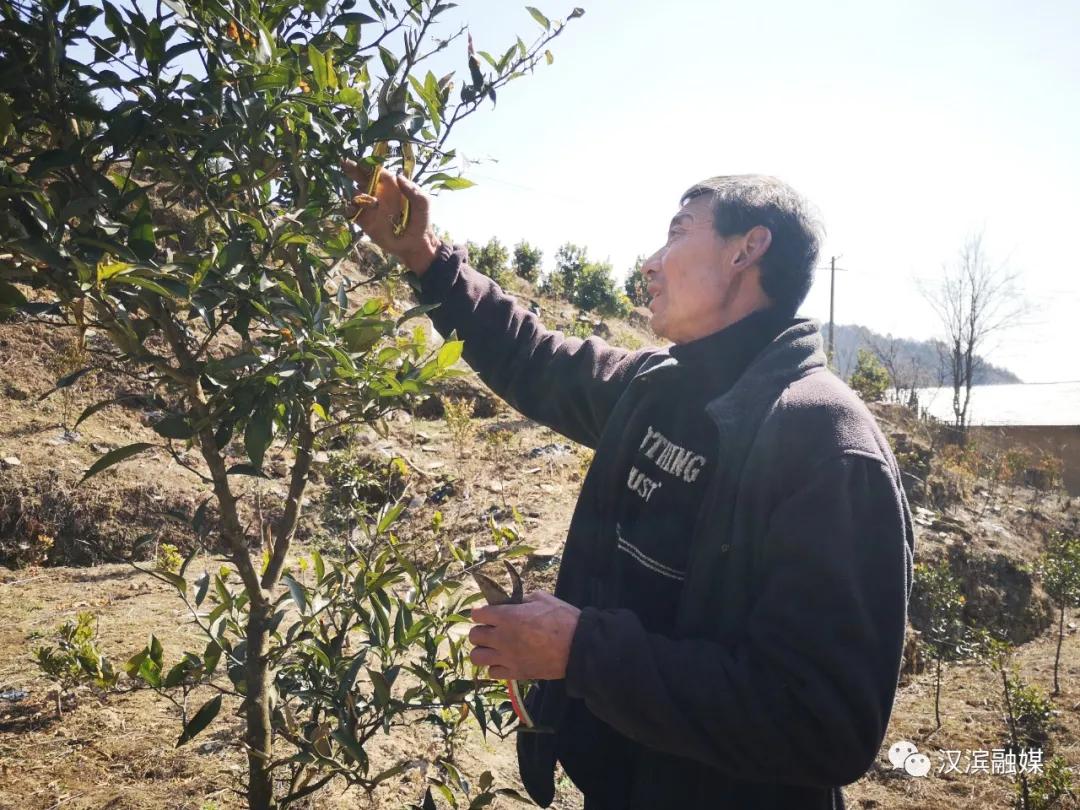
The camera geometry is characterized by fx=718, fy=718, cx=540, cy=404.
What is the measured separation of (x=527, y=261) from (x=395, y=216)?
15825mm

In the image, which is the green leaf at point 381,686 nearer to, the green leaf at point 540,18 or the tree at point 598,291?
the green leaf at point 540,18

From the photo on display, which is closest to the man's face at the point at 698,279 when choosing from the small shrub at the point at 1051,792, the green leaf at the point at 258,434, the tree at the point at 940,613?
the green leaf at the point at 258,434

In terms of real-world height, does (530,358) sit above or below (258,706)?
above

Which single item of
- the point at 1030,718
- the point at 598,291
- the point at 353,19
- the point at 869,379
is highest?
the point at 598,291

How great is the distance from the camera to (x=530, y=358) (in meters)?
2.05

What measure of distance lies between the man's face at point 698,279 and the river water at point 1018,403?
Result: 61.0 feet

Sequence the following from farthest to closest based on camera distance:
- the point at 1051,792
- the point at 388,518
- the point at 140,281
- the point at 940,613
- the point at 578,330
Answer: the point at 578,330
the point at 940,613
the point at 1051,792
the point at 388,518
the point at 140,281

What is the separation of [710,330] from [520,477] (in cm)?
536

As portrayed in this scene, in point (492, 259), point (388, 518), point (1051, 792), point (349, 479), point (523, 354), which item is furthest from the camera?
point (492, 259)

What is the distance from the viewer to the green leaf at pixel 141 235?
1055 millimetres

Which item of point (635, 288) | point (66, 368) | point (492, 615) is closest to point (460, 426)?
point (66, 368)

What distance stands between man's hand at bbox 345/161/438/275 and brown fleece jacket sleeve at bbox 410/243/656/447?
101 mm

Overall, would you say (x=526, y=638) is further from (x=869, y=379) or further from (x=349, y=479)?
(x=869, y=379)

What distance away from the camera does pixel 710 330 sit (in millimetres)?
1644
